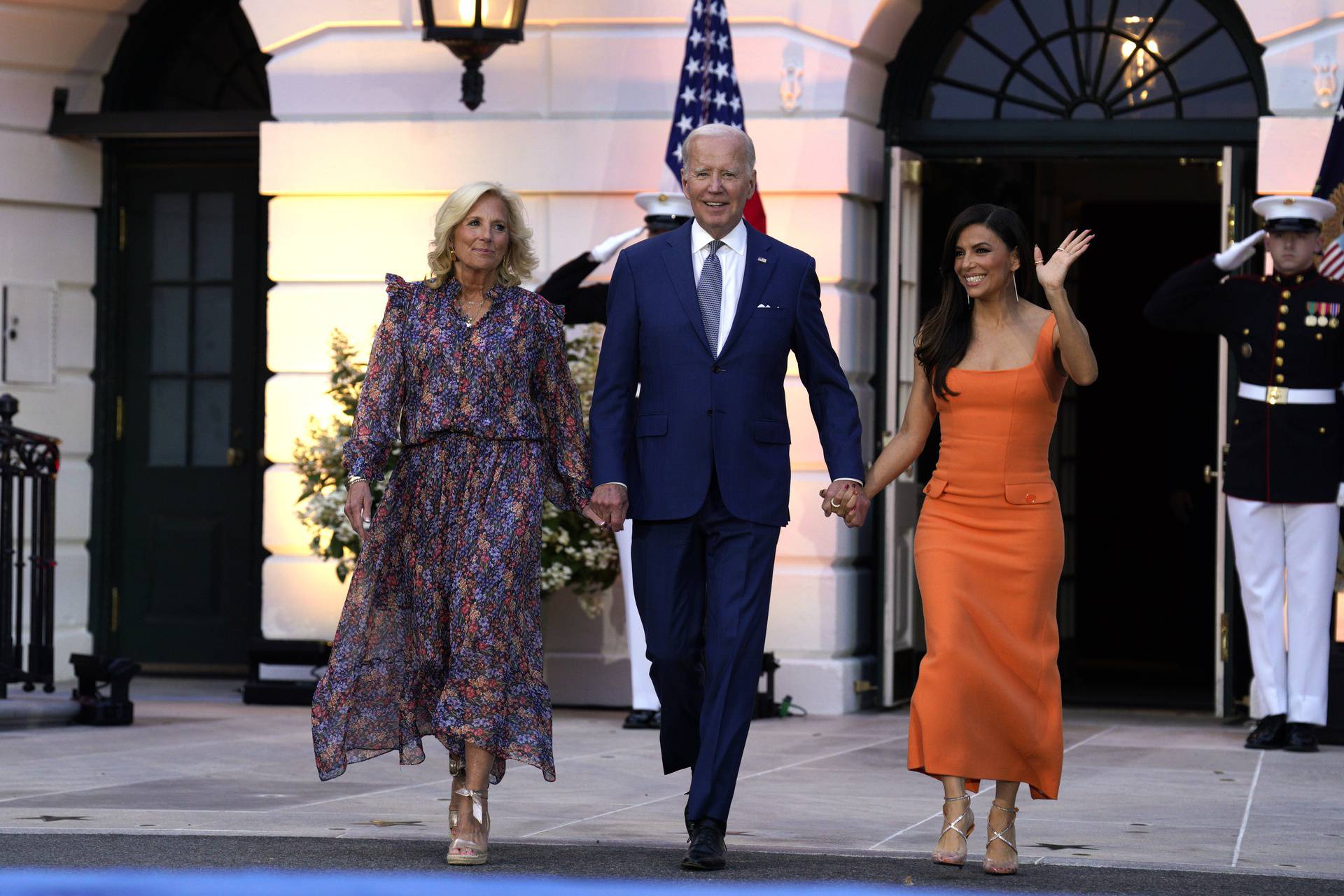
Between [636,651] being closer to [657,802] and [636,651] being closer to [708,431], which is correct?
[657,802]

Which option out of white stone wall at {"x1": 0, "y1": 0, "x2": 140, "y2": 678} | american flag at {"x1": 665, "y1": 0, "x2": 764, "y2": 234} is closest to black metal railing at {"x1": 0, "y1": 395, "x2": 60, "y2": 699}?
white stone wall at {"x1": 0, "y1": 0, "x2": 140, "y2": 678}

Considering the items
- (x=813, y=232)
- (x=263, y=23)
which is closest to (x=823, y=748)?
(x=813, y=232)

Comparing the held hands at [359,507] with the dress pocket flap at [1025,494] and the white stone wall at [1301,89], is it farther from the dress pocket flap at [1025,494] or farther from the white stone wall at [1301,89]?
the white stone wall at [1301,89]

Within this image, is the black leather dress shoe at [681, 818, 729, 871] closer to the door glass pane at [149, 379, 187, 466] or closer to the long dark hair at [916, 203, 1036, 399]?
the long dark hair at [916, 203, 1036, 399]

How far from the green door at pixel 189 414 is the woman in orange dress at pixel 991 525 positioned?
20.5 feet

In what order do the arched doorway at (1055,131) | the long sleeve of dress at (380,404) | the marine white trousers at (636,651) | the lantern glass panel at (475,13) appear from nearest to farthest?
1. the long sleeve of dress at (380,404)
2. the marine white trousers at (636,651)
3. the lantern glass panel at (475,13)
4. the arched doorway at (1055,131)

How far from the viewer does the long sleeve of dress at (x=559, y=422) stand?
5.68 metres

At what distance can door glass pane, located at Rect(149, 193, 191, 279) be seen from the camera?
1130 centimetres

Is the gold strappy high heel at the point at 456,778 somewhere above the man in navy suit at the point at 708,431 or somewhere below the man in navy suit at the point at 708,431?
below

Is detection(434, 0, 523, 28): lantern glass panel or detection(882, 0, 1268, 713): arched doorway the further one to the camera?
detection(882, 0, 1268, 713): arched doorway

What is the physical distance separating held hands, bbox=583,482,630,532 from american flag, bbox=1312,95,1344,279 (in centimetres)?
449

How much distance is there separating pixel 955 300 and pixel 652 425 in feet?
→ 2.87

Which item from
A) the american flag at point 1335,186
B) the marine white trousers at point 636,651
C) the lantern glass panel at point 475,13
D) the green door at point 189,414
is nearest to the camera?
the american flag at point 1335,186

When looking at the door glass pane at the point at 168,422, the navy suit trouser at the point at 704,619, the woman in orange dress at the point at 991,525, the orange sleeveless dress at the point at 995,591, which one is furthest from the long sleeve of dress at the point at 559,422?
the door glass pane at the point at 168,422
